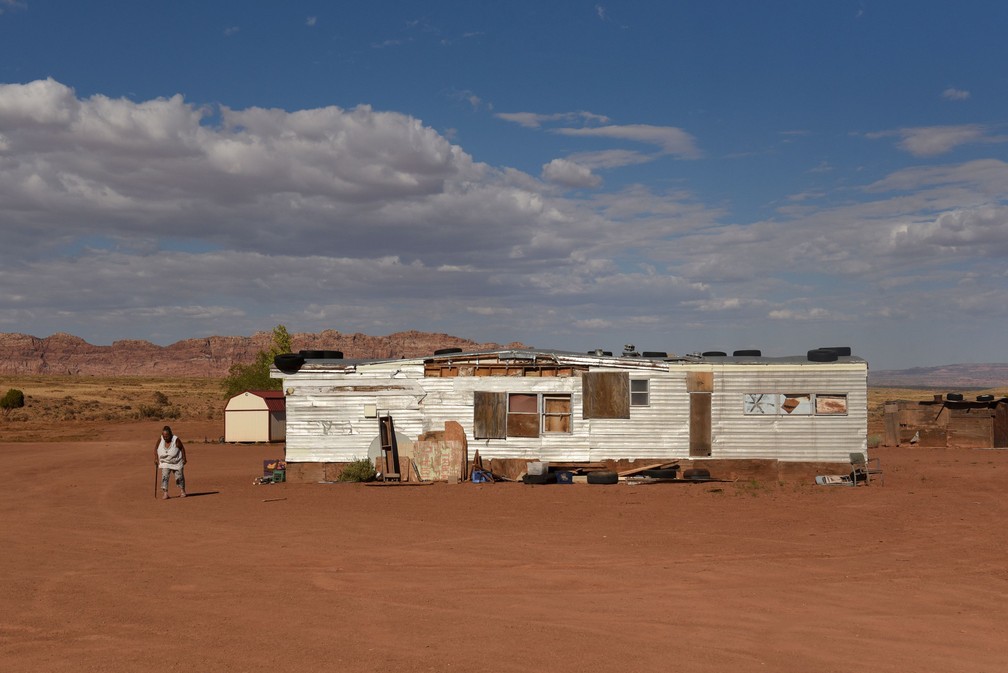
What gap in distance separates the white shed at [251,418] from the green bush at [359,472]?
1647cm

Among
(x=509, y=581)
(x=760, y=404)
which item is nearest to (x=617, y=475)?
(x=760, y=404)

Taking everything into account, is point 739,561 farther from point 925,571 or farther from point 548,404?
point 548,404

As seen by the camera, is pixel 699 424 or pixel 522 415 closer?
pixel 699 424

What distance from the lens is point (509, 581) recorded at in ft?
35.9

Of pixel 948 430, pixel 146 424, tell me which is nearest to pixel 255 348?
pixel 146 424

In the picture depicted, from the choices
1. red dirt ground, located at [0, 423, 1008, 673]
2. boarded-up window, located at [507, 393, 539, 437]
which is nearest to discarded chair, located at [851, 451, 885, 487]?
red dirt ground, located at [0, 423, 1008, 673]

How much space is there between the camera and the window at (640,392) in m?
22.3

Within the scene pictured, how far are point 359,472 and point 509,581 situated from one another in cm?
1174

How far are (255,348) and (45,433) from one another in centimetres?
Answer: 15439

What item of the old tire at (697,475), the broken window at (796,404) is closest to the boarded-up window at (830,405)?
the broken window at (796,404)

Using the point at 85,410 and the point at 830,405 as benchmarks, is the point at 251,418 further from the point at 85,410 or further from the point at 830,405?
the point at 85,410

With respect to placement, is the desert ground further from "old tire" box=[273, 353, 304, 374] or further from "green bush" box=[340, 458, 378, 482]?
"old tire" box=[273, 353, 304, 374]

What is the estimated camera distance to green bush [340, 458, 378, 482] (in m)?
22.1

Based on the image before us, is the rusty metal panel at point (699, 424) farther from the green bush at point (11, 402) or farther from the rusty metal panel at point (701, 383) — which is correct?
the green bush at point (11, 402)
